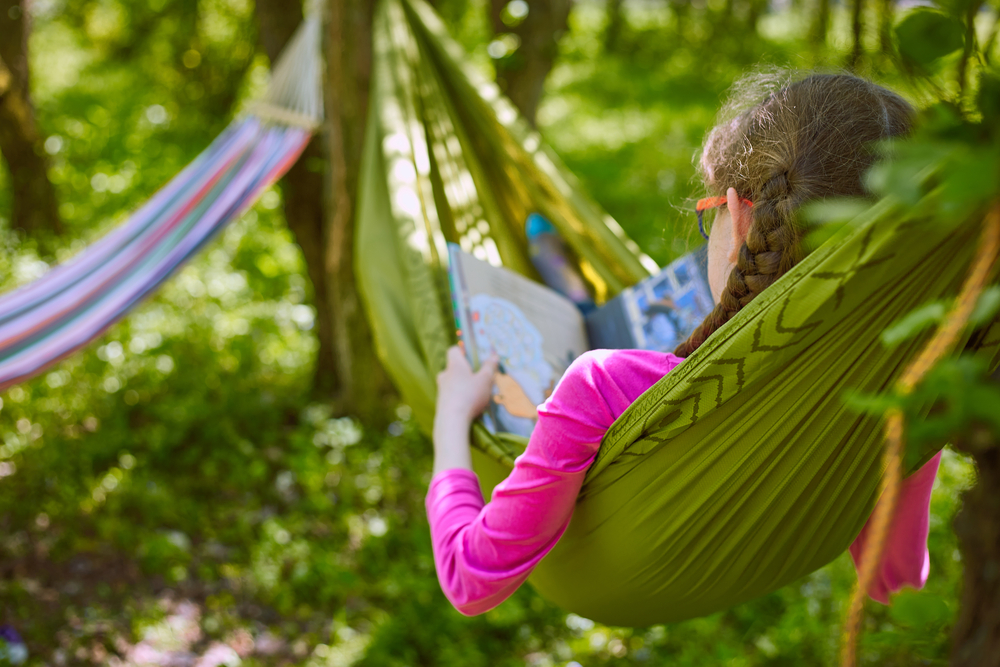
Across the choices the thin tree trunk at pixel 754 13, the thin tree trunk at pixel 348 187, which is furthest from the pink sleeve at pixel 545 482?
the thin tree trunk at pixel 754 13

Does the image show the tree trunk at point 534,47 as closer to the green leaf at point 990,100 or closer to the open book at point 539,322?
the open book at point 539,322

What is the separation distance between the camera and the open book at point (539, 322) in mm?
1270

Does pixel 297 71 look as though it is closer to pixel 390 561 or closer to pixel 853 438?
pixel 390 561

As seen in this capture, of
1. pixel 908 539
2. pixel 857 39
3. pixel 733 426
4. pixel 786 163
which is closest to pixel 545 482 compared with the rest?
pixel 733 426

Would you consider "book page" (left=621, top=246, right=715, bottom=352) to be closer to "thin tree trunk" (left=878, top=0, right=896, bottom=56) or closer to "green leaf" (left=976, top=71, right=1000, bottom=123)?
"thin tree trunk" (left=878, top=0, right=896, bottom=56)

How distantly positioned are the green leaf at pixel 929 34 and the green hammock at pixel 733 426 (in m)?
0.14

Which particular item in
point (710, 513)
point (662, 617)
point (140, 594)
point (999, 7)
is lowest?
point (140, 594)

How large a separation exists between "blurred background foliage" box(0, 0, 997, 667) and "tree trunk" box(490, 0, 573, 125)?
40mm

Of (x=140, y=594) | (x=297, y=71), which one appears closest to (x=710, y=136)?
(x=297, y=71)

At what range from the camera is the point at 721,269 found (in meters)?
0.92

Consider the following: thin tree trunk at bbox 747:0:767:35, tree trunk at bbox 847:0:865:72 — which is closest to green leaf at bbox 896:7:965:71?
tree trunk at bbox 847:0:865:72

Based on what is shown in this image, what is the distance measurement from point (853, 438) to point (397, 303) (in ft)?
2.89

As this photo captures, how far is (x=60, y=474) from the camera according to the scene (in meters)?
2.45

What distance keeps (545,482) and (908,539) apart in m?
0.55
